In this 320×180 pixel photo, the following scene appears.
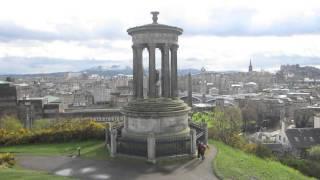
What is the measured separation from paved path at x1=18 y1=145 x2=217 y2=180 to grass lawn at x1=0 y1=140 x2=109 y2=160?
4.43ft

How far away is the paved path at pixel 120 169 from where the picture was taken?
21469 mm

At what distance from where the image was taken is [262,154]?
1228 inches

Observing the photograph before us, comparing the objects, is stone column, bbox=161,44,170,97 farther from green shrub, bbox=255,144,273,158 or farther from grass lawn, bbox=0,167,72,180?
grass lawn, bbox=0,167,72,180

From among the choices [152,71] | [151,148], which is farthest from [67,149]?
[152,71]

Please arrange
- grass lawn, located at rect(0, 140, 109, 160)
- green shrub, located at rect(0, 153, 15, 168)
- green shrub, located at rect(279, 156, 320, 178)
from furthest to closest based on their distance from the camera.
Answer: green shrub, located at rect(279, 156, 320, 178) < grass lawn, located at rect(0, 140, 109, 160) < green shrub, located at rect(0, 153, 15, 168)

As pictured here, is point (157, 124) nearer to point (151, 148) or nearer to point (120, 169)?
point (151, 148)

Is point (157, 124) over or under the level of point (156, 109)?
under

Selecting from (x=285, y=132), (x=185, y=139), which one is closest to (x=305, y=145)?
(x=285, y=132)

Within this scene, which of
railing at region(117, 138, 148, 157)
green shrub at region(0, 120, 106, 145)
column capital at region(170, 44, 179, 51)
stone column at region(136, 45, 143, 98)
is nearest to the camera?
railing at region(117, 138, 148, 157)

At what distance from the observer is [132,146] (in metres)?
25.0

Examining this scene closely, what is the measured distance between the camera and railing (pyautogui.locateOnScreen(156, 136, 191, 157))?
24.4 meters

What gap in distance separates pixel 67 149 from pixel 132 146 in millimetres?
5401

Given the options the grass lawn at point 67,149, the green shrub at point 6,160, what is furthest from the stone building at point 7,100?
the green shrub at point 6,160

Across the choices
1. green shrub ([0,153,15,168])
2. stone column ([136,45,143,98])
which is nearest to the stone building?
green shrub ([0,153,15,168])
